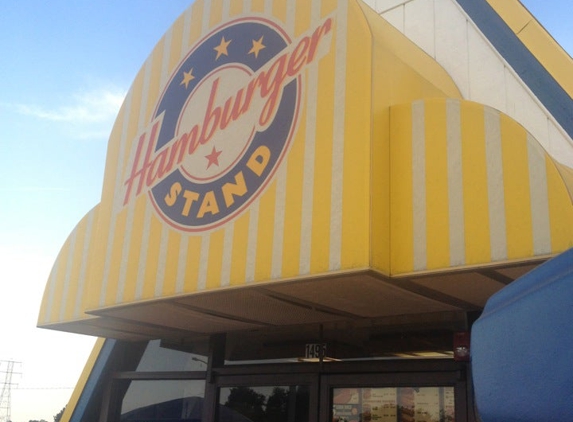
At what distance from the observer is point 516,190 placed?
372 centimetres

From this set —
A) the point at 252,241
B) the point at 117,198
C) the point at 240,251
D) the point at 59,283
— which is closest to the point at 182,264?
the point at 240,251

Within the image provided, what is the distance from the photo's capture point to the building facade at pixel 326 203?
3.91 m

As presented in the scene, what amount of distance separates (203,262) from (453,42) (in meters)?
2.96

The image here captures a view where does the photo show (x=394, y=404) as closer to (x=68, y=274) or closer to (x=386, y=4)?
(x=68, y=274)

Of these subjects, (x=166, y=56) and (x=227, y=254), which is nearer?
(x=227, y=254)

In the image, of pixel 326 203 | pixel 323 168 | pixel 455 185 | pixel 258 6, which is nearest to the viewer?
pixel 455 185

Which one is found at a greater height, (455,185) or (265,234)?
(455,185)

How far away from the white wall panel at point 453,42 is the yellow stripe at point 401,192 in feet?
5.70

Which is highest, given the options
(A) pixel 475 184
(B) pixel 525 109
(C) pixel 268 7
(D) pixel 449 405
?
(C) pixel 268 7

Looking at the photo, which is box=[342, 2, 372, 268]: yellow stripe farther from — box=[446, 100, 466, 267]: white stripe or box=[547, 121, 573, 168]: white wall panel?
box=[547, 121, 573, 168]: white wall panel

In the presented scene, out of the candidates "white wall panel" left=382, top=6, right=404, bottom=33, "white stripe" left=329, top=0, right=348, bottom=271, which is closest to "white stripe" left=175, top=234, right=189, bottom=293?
"white stripe" left=329, top=0, right=348, bottom=271

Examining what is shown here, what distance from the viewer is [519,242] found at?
3631 millimetres

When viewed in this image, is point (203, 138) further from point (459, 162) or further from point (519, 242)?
point (519, 242)

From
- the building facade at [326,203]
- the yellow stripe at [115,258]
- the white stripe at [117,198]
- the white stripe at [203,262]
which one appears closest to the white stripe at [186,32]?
the building facade at [326,203]
